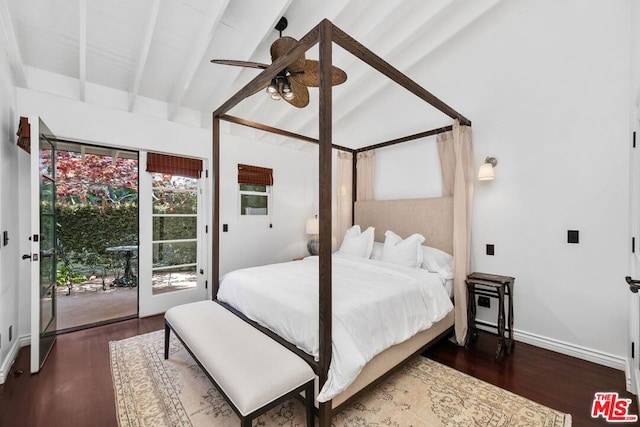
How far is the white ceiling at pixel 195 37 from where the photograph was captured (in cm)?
236

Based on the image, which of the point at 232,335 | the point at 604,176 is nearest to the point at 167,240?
the point at 232,335

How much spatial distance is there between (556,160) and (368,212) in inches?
87.7

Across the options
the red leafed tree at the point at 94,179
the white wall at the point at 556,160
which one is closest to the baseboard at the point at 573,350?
the white wall at the point at 556,160

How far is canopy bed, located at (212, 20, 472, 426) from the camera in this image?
1.63m

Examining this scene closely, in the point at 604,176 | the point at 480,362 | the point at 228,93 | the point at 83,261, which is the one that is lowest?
the point at 480,362

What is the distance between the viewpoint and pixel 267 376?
150 centimetres

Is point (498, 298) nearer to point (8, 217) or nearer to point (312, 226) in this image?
point (312, 226)

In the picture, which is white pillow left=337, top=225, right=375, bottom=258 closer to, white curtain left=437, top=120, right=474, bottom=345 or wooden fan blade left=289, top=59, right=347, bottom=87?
white curtain left=437, top=120, right=474, bottom=345

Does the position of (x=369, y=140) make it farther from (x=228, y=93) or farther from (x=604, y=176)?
(x=604, y=176)

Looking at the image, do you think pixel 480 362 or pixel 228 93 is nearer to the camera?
pixel 480 362

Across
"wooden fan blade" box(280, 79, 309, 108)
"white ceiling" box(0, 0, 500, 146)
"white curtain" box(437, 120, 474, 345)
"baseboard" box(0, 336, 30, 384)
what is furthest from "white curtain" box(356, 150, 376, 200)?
"baseboard" box(0, 336, 30, 384)

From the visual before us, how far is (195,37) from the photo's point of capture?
2707 millimetres

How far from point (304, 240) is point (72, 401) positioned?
3533 mm

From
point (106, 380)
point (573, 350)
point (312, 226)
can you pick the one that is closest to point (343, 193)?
point (312, 226)
